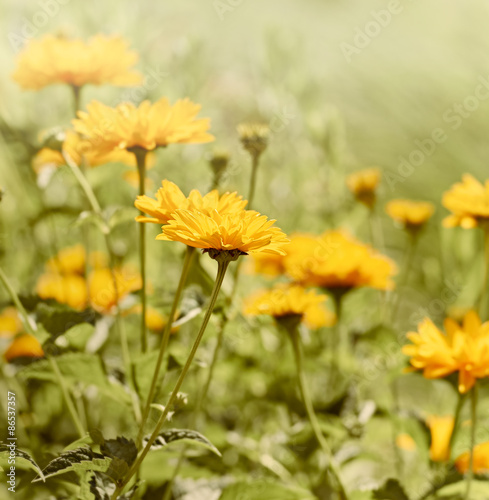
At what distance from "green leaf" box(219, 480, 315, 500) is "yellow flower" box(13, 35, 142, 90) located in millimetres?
285

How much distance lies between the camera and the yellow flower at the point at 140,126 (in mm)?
304

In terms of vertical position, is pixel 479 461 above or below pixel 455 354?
below

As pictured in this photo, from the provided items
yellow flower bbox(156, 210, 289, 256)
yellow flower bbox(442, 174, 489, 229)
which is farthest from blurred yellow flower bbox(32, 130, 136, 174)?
yellow flower bbox(442, 174, 489, 229)

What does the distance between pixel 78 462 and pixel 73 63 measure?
0.28m

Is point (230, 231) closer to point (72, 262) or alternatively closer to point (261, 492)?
point (261, 492)

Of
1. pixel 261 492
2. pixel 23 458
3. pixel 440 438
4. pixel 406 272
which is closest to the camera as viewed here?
pixel 23 458

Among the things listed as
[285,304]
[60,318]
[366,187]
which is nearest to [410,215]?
[366,187]

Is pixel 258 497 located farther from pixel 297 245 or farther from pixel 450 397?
pixel 450 397

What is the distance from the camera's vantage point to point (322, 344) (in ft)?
2.16

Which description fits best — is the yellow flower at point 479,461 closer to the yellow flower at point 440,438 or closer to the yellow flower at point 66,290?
the yellow flower at point 440,438

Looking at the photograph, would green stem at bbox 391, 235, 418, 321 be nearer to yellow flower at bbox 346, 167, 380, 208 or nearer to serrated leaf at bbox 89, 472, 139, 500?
yellow flower at bbox 346, 167, 380, 208

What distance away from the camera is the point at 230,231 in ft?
0.76

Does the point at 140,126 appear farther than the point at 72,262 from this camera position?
No

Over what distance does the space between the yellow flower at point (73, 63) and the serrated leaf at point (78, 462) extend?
266 mm
